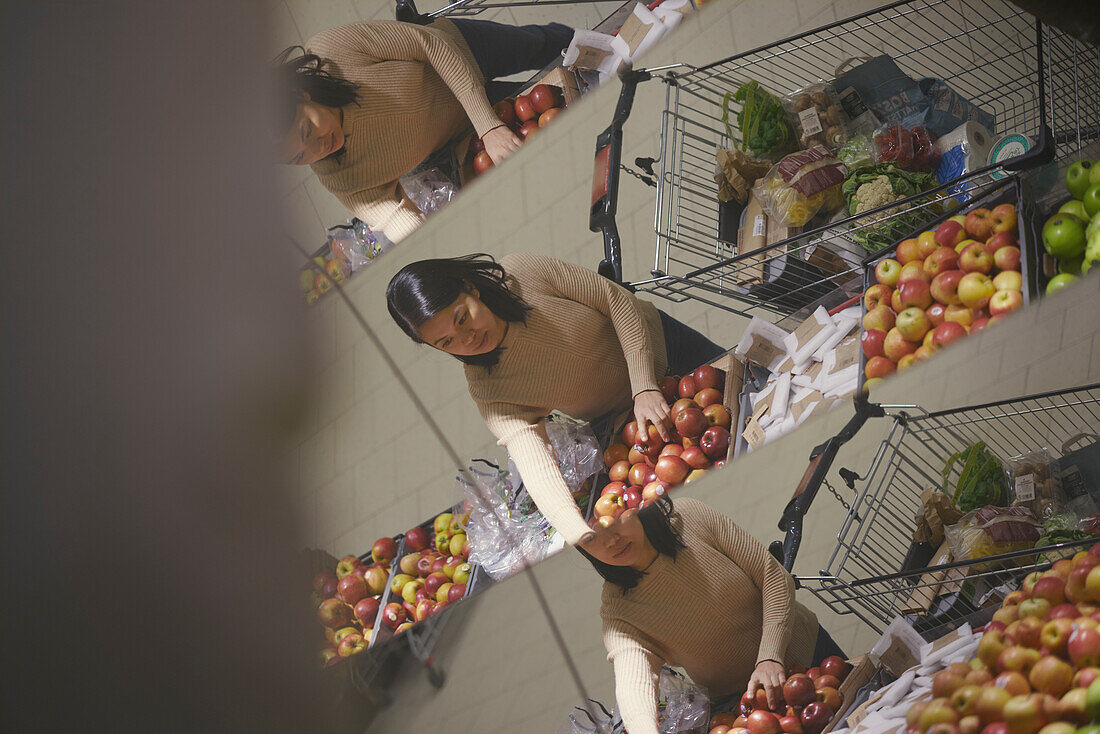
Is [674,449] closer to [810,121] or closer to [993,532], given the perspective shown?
[993,532]

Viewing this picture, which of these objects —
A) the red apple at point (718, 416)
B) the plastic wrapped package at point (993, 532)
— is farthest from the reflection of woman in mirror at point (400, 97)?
the plastic wrapped package at point (993, 532)

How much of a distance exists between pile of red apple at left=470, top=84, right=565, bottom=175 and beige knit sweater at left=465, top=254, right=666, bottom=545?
0.51ft

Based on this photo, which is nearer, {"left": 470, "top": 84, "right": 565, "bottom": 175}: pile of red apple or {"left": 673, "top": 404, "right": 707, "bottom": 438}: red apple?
{"left": 470, "top": 84, "right": 565, "bottom": 175}: pile of red apple

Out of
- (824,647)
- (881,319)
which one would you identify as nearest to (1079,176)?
(881,319)

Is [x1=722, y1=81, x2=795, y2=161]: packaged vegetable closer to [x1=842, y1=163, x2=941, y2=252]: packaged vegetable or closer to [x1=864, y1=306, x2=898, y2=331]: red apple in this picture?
[x1=842, y1=163, x2=941, y2=252]: packaged vegetable

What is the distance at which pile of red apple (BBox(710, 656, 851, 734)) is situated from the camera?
0.95 metres

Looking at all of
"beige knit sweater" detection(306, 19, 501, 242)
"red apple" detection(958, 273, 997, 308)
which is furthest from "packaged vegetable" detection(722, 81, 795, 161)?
"beige knit sweater" detection(306, 19, 501, 242)

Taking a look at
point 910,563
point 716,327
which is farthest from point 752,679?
point 716,327

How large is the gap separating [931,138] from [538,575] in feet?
2.71

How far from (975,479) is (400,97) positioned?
85 centimetres

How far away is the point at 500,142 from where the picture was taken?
0.94m

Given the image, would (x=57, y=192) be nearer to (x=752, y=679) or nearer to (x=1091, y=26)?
(x=1091, y=26)

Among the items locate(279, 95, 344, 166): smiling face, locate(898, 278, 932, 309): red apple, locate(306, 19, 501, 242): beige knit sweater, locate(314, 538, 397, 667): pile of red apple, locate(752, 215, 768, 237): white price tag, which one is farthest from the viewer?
locate(752, 215, 768, 237): white price tag

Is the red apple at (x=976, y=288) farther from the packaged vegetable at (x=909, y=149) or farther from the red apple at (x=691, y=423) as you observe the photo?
the red apple at (x=691, y=423)
